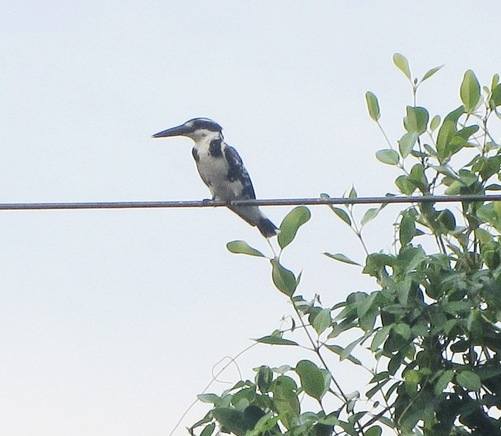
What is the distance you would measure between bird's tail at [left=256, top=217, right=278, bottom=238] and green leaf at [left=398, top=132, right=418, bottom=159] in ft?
9.74

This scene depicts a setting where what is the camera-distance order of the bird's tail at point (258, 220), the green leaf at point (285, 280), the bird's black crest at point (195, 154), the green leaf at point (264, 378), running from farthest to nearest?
1. the bird's black crest at point (195, 154)
2. the bird's tail at point (258, 220)
3. the green leaf at point (285, 280)
4. the green leaf at point (264, 378)

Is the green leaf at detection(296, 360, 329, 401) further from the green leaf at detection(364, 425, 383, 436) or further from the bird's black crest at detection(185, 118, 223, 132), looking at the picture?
the bird's black crest at detection(185, 118, 223, 132)

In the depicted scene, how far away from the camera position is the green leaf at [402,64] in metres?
4.94

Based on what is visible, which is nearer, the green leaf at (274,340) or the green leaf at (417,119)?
the green leaf at (274,340)

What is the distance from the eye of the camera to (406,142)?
4629 mm

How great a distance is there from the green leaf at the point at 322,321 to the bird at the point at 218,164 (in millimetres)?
3321

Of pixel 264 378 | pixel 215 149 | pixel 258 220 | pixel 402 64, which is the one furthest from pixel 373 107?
pixel 215 149

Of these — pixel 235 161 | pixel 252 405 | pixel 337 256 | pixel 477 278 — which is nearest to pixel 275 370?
pixel 252 405

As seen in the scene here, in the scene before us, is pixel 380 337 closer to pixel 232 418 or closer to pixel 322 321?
pixel 322 321

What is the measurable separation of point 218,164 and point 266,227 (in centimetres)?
53

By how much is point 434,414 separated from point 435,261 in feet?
1.70

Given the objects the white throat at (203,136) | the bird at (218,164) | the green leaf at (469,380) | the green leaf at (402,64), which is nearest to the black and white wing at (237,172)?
the bird at (218,164)

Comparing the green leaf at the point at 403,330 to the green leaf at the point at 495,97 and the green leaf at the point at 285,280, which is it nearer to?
the green leaf at the point at 285,280

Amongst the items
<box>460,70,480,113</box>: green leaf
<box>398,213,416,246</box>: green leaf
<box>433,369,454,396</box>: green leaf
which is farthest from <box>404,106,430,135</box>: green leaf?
<box>433,369,454,396</box>: green leaf
